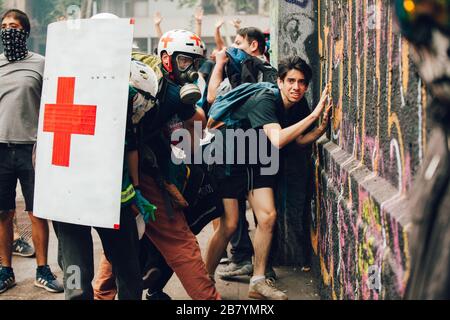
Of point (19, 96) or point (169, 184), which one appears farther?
point (19, 96)

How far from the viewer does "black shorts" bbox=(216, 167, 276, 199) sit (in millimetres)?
4941

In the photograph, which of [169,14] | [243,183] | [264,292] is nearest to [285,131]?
[243,183]

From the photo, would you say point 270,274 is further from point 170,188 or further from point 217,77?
point 217,77

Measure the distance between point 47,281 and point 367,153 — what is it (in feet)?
9.09

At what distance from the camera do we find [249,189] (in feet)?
16.4

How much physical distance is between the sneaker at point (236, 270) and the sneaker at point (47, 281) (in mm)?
1267

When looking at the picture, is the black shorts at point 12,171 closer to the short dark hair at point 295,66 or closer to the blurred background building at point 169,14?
the short dark hair at point 295,66

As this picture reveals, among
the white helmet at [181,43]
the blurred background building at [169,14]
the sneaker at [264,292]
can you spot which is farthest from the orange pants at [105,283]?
the blurred background building at [169,14]

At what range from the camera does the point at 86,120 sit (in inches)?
140

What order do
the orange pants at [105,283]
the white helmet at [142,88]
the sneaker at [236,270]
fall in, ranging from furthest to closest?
the sneaker at [236,270], the orange pants at [105,283], the white helmet at [142,88]

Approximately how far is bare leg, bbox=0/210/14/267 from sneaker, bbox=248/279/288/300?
74.3 inches

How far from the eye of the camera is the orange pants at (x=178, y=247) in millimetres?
4133

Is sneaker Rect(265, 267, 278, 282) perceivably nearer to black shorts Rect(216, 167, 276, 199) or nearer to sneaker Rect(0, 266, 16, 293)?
black shorts Rect(216, 167, 276, 199)
